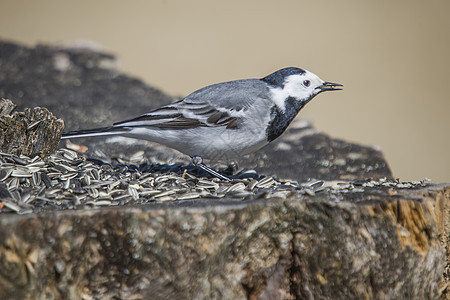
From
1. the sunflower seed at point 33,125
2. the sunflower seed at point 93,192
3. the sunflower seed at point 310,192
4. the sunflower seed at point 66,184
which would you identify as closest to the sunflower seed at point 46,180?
the sunflower seed at point 66,184

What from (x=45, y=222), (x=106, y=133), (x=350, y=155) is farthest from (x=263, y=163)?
(x=45, y=222)

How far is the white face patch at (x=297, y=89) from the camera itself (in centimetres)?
438

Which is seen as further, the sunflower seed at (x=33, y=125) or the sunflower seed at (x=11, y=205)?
the sunflower seed at (x=33, y=125)

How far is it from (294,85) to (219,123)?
31.6 inches

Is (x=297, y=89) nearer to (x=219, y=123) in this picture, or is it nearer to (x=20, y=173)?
(x=219, y=123)

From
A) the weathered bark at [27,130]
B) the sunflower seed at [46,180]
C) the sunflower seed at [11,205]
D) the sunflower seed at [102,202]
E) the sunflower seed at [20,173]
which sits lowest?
the sunflower seed at [102,202]

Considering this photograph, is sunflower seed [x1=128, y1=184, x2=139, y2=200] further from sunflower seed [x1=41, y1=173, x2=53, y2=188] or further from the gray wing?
the gray wing

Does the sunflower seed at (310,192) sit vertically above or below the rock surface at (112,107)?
below

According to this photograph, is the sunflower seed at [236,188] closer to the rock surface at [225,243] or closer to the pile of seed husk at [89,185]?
the pile of seed husk at [89,185]

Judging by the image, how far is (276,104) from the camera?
4328 mm

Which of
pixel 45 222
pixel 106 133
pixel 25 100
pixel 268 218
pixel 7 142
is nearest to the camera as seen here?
pixel 45 222

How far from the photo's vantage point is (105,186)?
3475 mm

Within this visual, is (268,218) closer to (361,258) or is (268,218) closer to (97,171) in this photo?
(361,258)

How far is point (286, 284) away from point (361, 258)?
467mm
